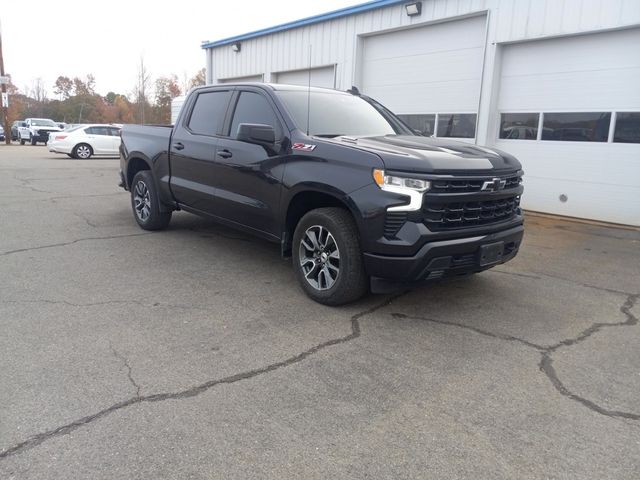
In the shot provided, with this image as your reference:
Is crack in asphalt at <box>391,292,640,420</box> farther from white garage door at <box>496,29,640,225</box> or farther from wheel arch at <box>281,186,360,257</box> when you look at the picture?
white garage door at <box>496,29,640,225</box>

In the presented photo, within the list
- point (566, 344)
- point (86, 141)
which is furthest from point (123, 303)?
point (86, 141)

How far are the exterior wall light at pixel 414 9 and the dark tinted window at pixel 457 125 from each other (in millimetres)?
2198

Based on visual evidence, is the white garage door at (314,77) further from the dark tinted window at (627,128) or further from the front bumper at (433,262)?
the front bumper at (433,262)

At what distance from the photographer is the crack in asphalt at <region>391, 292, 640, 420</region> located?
2.98m

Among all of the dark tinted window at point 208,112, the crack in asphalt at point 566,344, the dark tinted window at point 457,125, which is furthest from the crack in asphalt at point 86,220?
the dark tinted window at point 457,125

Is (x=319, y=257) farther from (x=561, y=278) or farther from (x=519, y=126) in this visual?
(x=519, y=126)

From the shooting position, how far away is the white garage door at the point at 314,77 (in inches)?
531

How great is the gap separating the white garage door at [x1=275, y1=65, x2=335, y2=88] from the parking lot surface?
→ 882 cm

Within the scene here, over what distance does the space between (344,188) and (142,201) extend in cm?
416

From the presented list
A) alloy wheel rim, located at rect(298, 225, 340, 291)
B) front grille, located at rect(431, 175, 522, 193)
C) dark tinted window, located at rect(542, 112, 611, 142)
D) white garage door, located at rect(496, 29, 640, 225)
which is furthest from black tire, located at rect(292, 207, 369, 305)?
dark tinted window, located at rect(542, 112, 611, 142)

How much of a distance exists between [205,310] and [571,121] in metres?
7.97

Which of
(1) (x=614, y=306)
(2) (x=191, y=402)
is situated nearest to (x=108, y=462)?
(2) (x=191, y=402)

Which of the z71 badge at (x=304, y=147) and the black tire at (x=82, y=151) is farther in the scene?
the black tire at (x=82, y=151)

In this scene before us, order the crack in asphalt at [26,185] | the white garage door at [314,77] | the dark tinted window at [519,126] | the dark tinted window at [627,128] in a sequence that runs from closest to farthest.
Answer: the dark tinted window at [627,128] < the dark tinted window at [519,126] < the crack in asphalt at [26,185] < the white garage door at [314,77]
